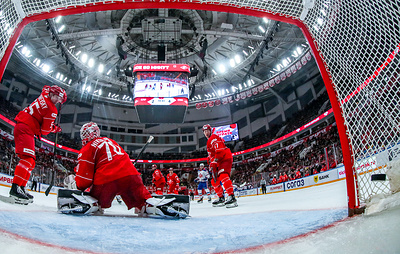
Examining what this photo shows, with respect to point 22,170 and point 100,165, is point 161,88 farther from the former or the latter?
point 100,165

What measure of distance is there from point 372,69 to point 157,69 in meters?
13.6

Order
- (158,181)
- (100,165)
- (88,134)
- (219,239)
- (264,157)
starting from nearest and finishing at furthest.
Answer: (219,239), (100,165), (88,134), (158,181), (264,157)

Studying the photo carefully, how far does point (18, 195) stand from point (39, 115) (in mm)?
1123

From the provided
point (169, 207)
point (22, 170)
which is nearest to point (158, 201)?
point (169, 207)

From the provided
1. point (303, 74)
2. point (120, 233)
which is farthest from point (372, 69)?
point (303, 74)

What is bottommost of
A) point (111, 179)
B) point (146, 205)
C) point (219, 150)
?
point (146, 205)

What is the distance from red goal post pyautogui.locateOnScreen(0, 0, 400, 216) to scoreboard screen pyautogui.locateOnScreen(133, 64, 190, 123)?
12.4 m

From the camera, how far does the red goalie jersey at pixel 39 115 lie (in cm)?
361

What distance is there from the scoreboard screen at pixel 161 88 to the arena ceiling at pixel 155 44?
2846mm

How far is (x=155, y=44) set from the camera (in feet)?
65.6

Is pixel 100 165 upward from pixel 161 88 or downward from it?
downward

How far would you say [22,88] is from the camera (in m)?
24.2

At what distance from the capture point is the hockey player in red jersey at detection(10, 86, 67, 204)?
3.50 meters

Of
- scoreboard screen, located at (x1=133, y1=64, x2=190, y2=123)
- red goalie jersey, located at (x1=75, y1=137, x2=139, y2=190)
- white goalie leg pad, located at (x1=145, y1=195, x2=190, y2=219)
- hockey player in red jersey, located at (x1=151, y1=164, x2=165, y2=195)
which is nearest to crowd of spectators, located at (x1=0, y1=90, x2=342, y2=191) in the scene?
hockey player in red jersey, located at (x1=151, y1=164, x2=165, y2=195)
